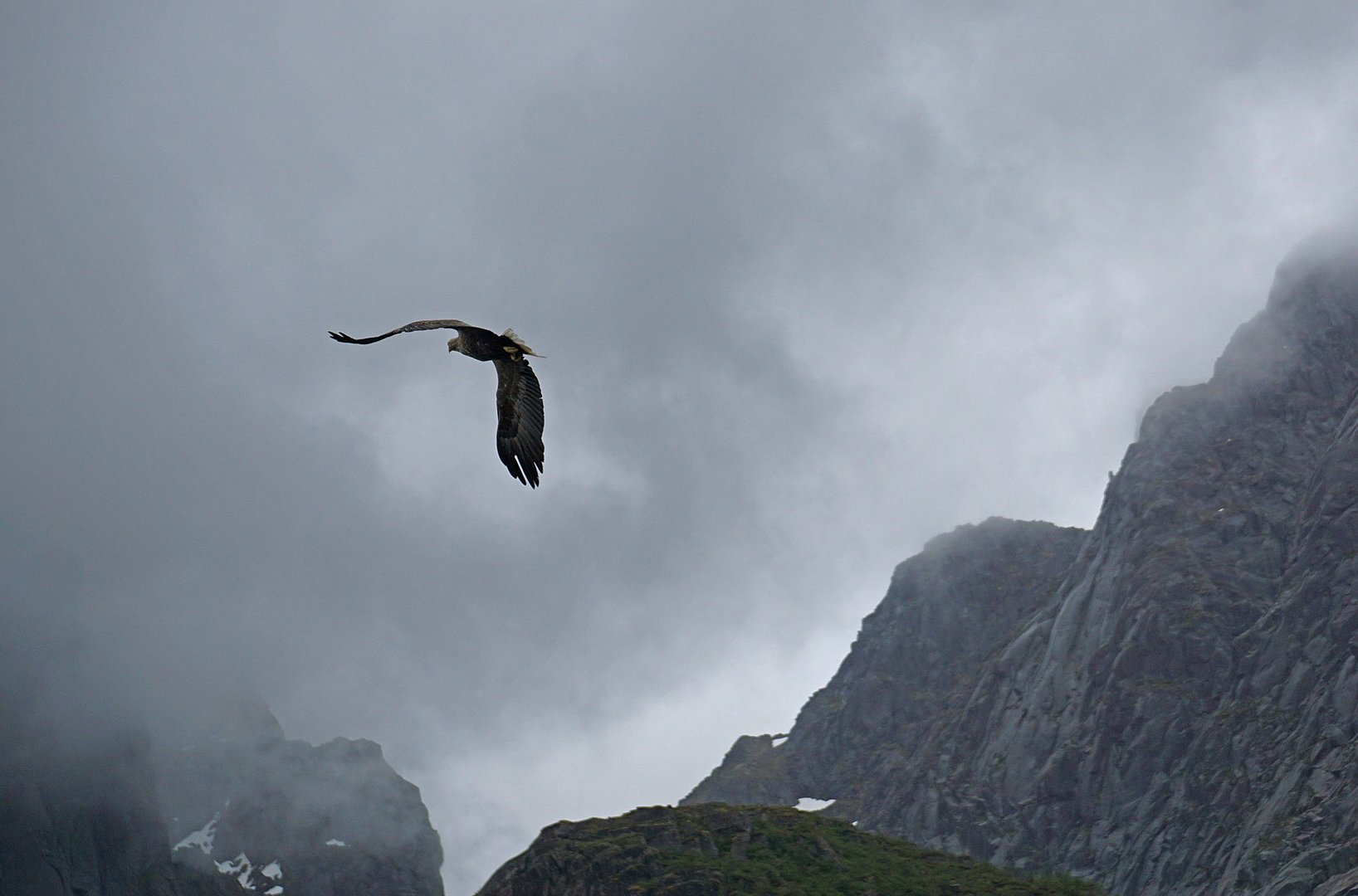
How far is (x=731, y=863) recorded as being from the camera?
5773 inches

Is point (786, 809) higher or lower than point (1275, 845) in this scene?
higher

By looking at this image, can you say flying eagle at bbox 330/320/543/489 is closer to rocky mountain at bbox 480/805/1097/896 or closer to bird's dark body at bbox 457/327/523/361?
bird's dark body at bbox 457/327/523/361

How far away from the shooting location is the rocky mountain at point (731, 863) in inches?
5522

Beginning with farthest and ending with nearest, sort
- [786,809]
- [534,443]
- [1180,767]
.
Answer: [1180,767] < [786,809] < [534,443]

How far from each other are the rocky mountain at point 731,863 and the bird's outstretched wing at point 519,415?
109094 mm

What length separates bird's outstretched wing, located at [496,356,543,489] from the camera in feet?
119

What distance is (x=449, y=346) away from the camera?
3678 cm

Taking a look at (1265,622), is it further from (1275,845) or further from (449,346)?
(449,346)

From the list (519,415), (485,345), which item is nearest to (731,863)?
(519,415)

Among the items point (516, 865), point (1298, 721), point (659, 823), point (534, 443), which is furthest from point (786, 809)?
point (534, 443)

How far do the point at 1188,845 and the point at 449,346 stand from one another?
166574mm

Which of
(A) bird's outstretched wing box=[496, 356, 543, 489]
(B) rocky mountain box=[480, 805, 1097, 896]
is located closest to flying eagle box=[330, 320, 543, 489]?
(A) bird's outstretched wing box=[496, 356, 543, 489]

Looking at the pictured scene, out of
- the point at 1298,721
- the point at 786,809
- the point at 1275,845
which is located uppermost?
the point at 786,809

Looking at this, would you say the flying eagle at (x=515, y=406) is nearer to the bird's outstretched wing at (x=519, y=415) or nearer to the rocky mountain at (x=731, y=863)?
the bird's outstretched wing at (x=519, y=415)
